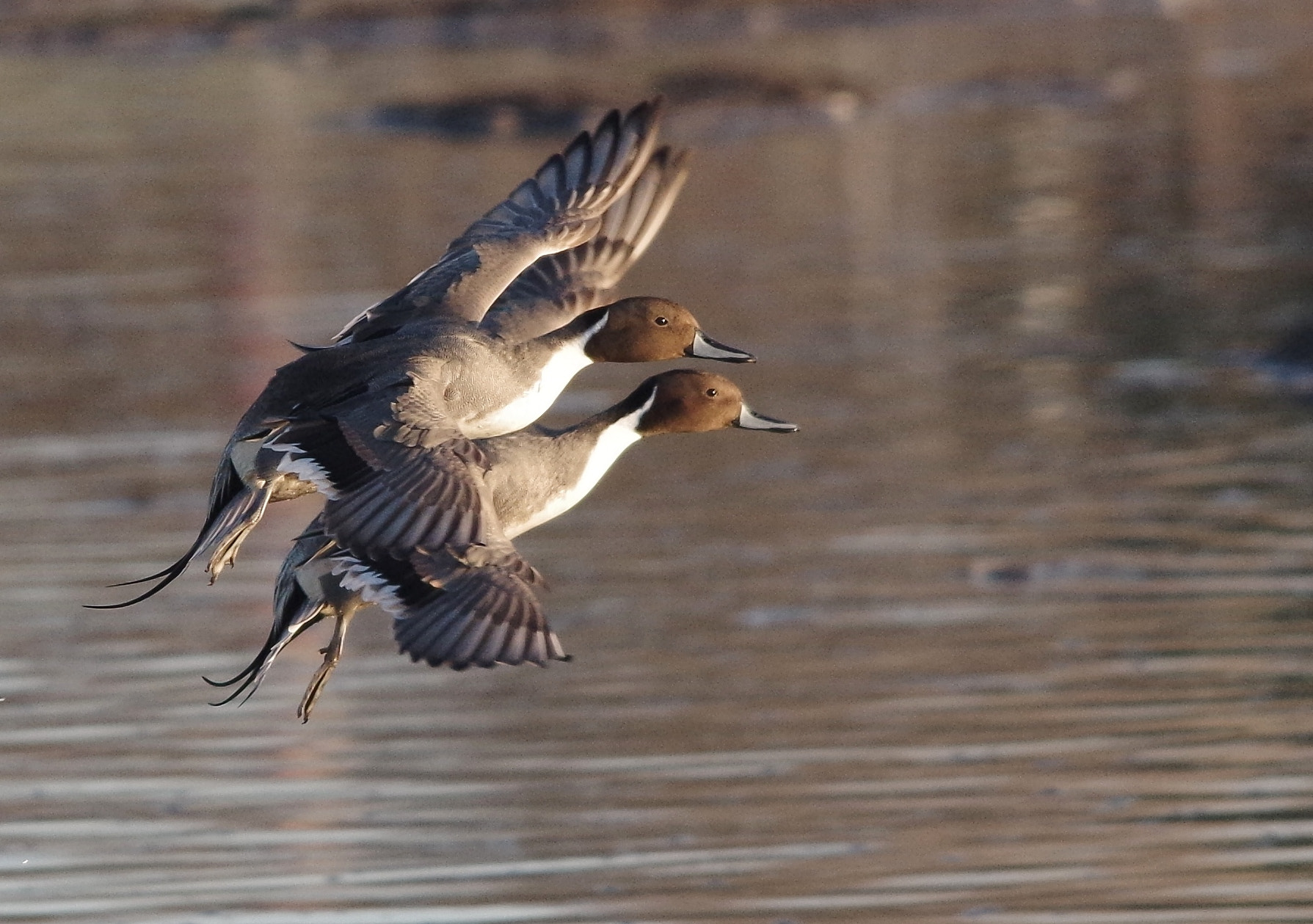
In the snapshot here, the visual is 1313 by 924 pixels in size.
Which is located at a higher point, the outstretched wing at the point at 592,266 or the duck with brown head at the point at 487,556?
the outstretched wing at the point at 592,266

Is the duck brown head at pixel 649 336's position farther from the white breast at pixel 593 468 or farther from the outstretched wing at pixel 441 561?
the outstretched wing at pixel 441 561

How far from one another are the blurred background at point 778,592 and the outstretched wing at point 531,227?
179cm

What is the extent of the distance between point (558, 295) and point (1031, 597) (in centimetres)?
361

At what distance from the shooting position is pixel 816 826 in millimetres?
8625

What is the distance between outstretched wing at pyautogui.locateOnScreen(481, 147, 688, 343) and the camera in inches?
332

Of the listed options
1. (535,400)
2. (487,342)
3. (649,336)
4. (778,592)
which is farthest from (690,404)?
(778,592)

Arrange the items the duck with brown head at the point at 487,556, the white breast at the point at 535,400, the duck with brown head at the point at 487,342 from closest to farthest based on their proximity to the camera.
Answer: the duck with brown head at the point at 487,556 → the duck with brown head at the point at 487,342 → the white breast at the point at 535,400

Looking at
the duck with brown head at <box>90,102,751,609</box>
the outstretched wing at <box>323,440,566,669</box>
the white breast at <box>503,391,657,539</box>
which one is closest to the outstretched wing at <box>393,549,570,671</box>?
the outstretched wing at <box>323,440,566,669</box>

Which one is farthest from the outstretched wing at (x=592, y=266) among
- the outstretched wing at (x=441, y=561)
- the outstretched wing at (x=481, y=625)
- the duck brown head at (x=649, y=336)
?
the outstretched wing at (x=481, y=625)

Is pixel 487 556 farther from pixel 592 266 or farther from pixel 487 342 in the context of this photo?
pixel 592 266

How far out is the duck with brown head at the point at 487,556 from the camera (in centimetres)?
635

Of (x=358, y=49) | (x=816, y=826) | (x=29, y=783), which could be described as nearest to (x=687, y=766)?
(x=816, y=826)

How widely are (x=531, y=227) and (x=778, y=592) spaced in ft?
11.4

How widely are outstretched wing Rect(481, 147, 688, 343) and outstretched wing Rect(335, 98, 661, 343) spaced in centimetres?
9
